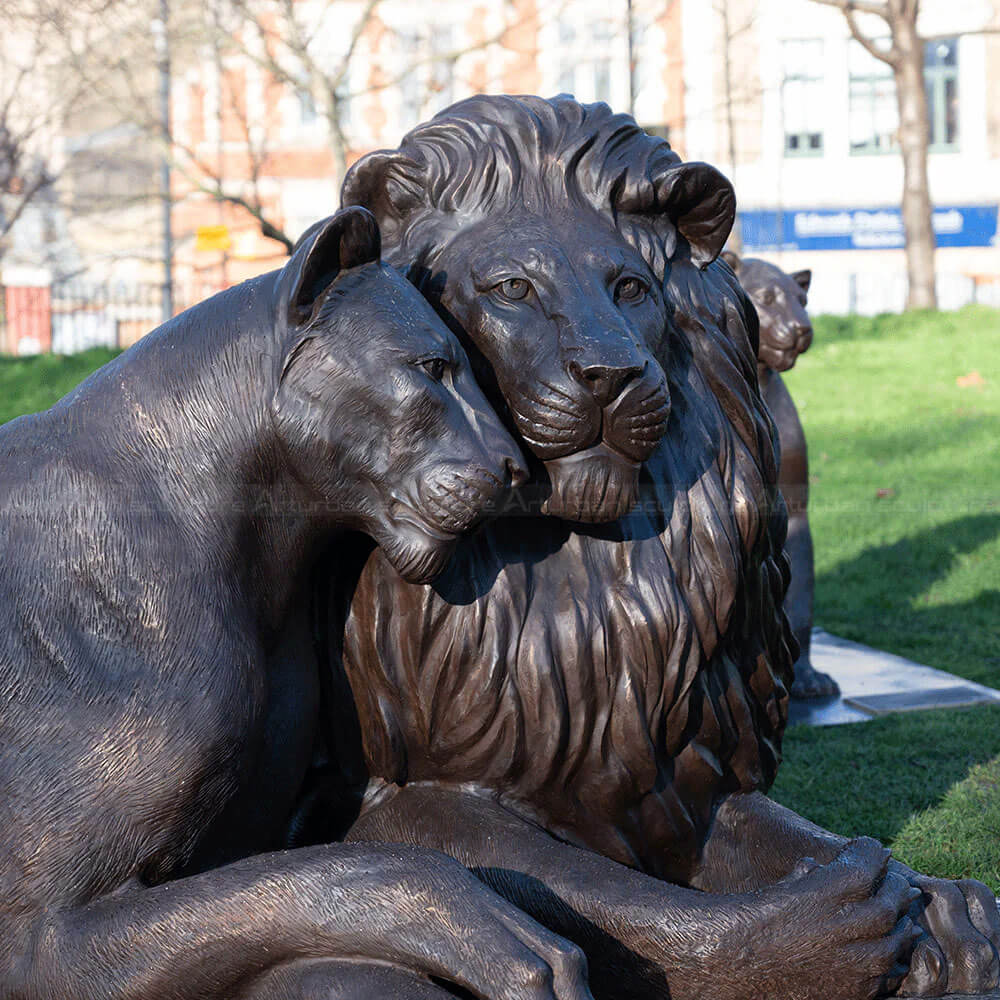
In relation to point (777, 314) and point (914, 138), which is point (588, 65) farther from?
point (777, 314)

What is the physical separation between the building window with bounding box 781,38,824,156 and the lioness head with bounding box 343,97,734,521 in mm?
33115

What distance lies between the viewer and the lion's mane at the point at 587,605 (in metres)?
2.12

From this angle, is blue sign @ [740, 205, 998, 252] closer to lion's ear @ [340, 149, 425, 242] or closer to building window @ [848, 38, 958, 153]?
building window @ [848, 38, 958, 153]

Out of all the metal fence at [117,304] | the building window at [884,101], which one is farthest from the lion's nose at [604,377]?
the building window at [884,101]

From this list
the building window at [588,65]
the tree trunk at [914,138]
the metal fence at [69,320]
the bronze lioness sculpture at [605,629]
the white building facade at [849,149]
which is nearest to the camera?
the bronze lioness sculpture at [605,629]

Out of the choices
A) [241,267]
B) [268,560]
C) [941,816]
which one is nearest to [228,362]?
[268,560]

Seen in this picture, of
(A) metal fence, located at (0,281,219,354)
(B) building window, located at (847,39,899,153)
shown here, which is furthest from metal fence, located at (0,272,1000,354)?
(B) building window, located at (847,39,899,153)

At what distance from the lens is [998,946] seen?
2.14 meters

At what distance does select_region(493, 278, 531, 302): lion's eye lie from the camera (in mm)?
2084

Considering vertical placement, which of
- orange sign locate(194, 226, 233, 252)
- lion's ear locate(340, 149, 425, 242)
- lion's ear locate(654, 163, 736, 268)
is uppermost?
orange sign locate(194, 226, 233, 252)

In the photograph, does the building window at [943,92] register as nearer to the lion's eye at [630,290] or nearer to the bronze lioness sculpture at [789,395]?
the bronze lioness sculpture at [789,395]

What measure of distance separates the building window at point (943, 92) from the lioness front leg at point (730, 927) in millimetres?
34697

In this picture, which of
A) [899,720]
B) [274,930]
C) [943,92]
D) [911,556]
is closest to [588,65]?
[943,92]

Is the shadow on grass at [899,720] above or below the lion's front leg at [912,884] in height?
below
